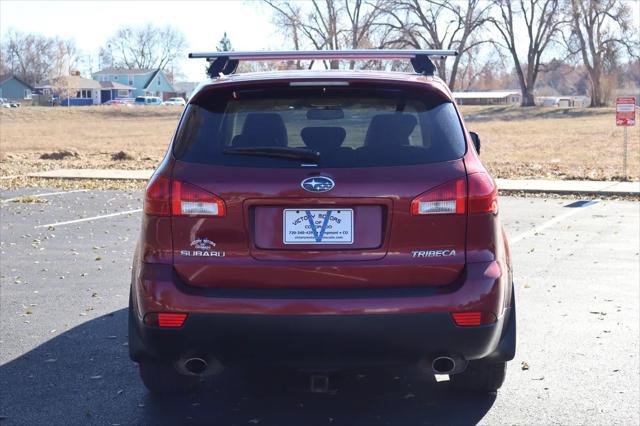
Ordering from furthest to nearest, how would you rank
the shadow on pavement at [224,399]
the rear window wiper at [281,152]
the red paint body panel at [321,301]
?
the shadow on pavement at [224,399] < the rear window wiper at [281,152] < the red paint body panel at [321,301]

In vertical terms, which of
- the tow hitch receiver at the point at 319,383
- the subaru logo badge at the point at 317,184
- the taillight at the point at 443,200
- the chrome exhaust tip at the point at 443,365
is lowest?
the tow hitch receiver at the point at 319,383

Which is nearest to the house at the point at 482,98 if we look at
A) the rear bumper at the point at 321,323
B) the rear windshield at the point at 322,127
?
the rear windshield at the point at 322,127

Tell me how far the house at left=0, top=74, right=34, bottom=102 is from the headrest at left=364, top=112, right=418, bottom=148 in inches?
4925

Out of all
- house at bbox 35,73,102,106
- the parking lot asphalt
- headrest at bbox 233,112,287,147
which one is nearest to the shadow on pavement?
the parking lot asphalt

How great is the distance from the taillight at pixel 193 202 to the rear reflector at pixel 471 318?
1.12 metres

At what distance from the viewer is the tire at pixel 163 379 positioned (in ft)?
15.3

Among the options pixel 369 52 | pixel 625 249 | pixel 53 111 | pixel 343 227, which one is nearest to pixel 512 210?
pixel 625 249

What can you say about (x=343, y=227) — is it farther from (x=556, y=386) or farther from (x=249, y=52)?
(x=556, y=386)

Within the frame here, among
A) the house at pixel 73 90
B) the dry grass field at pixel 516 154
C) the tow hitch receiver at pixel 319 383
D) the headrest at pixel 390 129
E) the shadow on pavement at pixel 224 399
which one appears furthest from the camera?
the house at pixel 73 90

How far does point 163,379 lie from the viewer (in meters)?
4.73

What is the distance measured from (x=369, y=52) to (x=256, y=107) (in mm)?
913

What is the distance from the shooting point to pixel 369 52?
483 centimetres

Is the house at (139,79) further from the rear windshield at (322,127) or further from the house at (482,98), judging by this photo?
the rear windshield at (322,127)

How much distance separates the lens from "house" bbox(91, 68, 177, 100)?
134500mm
